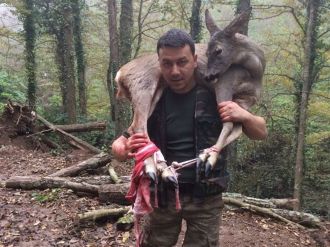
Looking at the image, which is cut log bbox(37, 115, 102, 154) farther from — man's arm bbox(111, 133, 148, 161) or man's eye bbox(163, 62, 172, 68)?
man's eye bbox(163, 62, 172, 68)

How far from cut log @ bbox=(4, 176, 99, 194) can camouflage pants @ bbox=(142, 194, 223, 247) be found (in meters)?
3.76

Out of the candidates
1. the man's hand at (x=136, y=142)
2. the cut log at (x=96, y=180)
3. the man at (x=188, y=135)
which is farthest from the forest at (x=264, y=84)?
the man's hand at (x=136, y=142)

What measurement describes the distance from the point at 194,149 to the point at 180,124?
20cm

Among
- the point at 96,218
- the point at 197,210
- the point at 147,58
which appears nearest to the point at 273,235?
the point at 96,218

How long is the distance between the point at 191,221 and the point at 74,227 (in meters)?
2.86

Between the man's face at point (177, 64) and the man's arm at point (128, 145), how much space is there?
0.43 metres

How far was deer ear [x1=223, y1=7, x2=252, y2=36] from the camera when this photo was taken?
2.78 metres

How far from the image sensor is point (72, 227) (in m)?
5.51

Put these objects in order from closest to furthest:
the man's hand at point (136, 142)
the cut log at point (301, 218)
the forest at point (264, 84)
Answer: the man's hand at point (136, 142)
the cut log at point (301, 218)
the forest at point (264, 84)

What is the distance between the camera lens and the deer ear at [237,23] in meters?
2.78

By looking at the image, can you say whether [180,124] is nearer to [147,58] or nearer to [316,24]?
[147,58]

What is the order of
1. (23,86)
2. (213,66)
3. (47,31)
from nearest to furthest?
(213,66)
(47,31)
(23,86)

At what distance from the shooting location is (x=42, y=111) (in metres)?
18.4

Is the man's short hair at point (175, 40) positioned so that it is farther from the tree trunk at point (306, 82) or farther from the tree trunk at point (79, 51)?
the tree trunk at point (79, 51)
